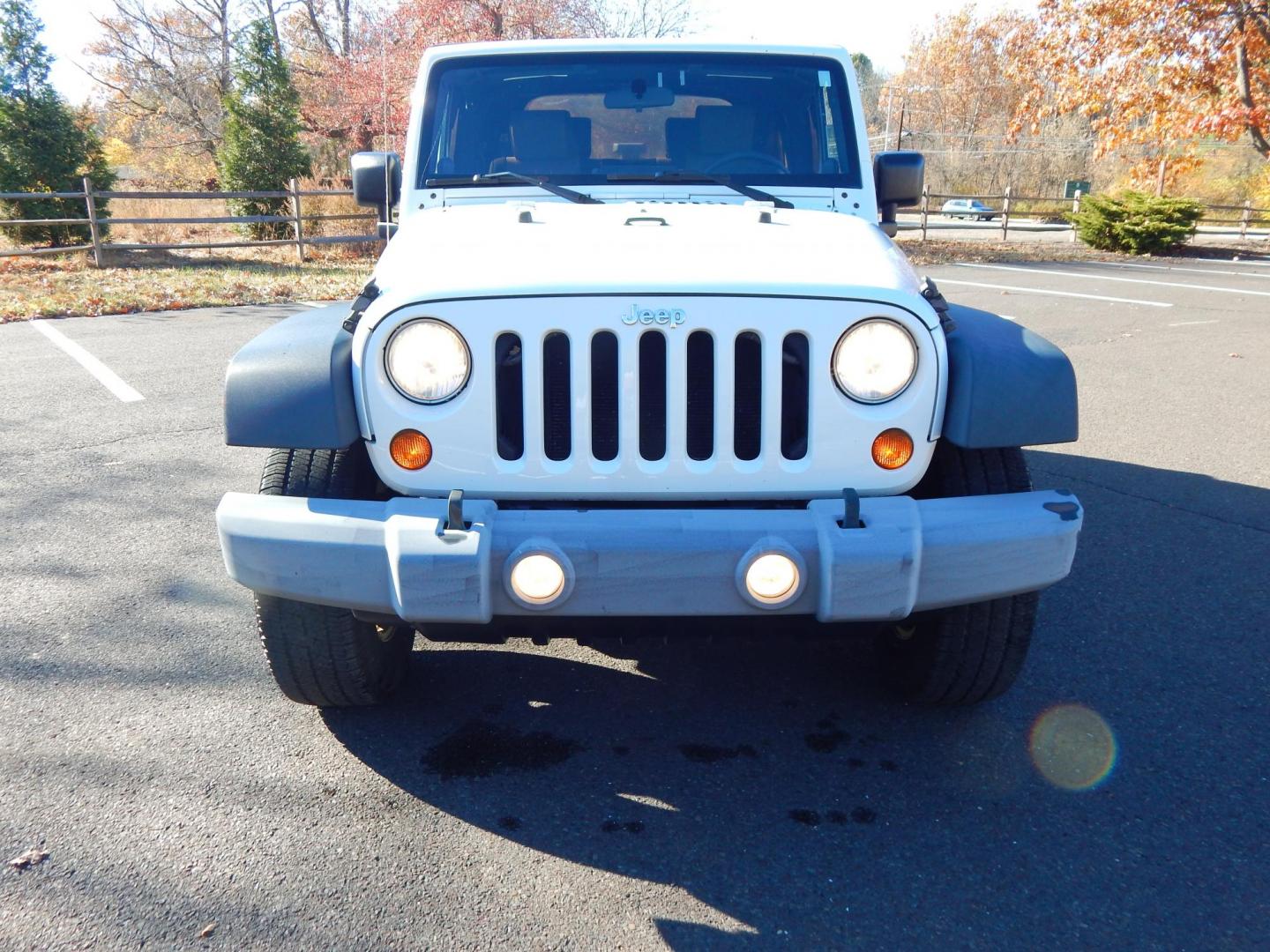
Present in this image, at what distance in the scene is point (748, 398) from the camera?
250 cm

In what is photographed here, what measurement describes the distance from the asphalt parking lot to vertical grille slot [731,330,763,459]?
0.81 m

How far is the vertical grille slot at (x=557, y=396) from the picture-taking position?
2.47 metres

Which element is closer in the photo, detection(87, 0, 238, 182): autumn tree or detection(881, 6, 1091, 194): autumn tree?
detection(87, 0, 238, 182): autumn tree

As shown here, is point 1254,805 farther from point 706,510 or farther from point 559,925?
point 559,925

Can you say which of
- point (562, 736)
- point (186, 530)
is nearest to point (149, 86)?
point (186, 530)

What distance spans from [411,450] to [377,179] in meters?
1.82

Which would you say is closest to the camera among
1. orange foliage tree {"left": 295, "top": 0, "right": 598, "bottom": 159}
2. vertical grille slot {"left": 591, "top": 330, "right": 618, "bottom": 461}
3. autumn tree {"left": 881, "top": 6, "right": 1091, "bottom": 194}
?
vertical grille slot {"left": 591, "top": 330, "right": 618, "bottom": 461}

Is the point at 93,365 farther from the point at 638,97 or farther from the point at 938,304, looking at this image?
the point at 938,304

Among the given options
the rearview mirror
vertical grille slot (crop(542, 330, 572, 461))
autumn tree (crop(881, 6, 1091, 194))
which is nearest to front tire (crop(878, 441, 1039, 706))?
vertical grille slot (crop(542, 330, 572, 461))

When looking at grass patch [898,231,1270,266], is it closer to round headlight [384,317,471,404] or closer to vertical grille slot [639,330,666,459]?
vertical grille slot [639,330,666,459]

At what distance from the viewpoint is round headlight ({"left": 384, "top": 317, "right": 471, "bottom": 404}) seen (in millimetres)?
Answer: 2377

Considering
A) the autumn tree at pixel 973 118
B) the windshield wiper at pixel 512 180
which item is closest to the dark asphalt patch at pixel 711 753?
the windshield wiper at pixel 512 180

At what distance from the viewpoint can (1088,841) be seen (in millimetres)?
2455

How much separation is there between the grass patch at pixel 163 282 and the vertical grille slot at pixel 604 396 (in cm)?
1039
